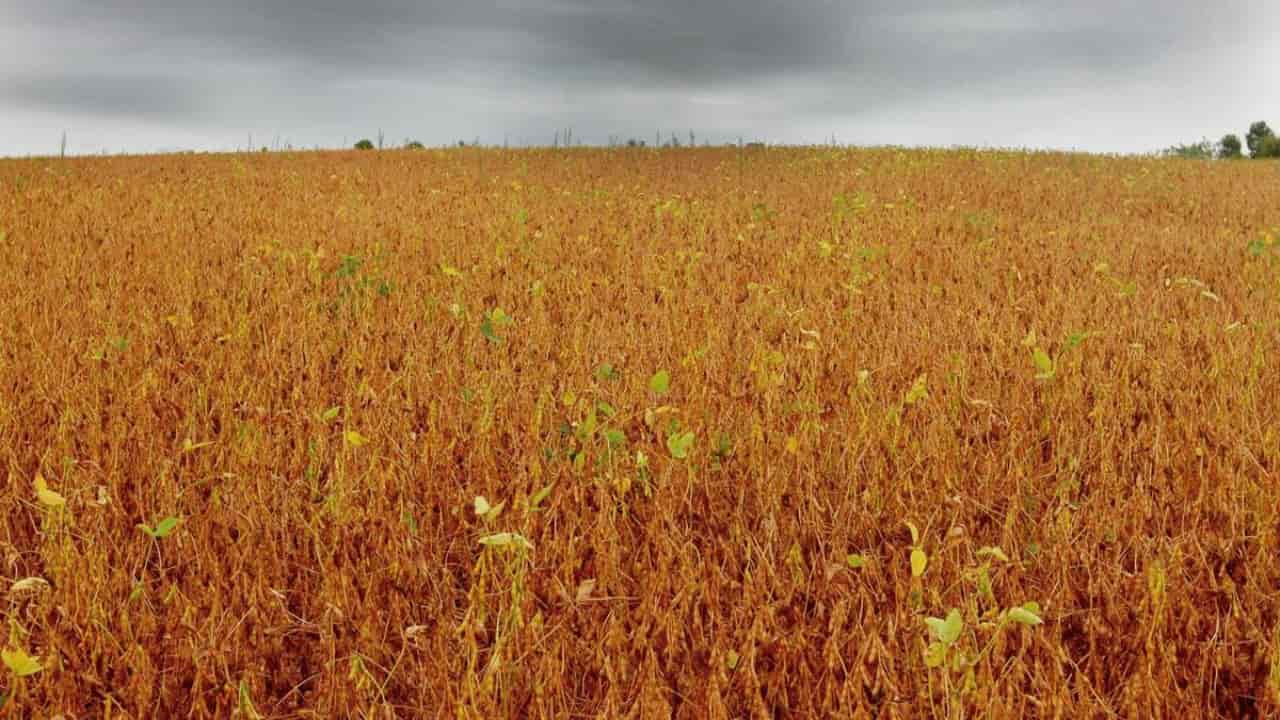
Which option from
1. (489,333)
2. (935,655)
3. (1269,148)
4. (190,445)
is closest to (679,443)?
(935,655)

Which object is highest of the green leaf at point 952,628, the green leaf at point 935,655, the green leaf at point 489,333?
the green leaf at point 489,333

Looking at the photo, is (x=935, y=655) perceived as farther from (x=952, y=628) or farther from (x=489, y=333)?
(x=489, y=333)

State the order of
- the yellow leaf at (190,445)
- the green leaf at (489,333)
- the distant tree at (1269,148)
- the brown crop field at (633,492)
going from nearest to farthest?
1. the brown crop field at (633,492)
2. the yellow leaf at (190,445)
3. the green leaf at (489,333)
4. the distant tree at (1269,148)

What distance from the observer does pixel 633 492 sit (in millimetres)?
2764

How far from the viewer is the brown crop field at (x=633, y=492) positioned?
1858 millimetres

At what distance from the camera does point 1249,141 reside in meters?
62.8

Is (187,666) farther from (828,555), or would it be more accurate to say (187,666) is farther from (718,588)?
(828,555)

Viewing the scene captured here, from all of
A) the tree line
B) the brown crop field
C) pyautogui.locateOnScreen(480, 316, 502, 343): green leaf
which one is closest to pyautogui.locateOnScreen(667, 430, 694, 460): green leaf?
the brown crop field

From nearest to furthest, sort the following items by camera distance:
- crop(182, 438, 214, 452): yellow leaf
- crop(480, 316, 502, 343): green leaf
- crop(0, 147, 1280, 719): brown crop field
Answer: crop(0, 147, 1280, 719): brown crop field, crop(182, 438, 214, 452): yellow leaf, crop(480, 316, 502, 343): green leaf

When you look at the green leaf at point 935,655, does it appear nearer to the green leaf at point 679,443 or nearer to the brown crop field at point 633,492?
the brown crop field at point 633,492

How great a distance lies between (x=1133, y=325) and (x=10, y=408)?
211 inches

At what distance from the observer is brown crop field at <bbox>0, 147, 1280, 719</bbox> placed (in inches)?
73.2

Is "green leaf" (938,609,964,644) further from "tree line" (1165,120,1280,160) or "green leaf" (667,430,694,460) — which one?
"tree line" (1165,120,1280,160)

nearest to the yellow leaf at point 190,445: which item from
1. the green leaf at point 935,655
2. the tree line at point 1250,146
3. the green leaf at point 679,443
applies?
the green leaf at point 679,443
